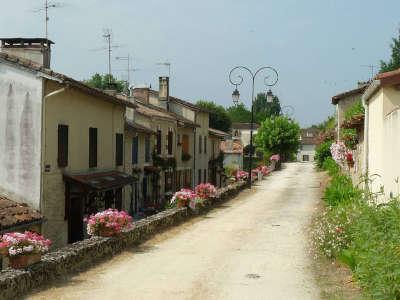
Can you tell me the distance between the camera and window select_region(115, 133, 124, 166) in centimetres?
2572

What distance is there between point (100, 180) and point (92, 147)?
159 cm

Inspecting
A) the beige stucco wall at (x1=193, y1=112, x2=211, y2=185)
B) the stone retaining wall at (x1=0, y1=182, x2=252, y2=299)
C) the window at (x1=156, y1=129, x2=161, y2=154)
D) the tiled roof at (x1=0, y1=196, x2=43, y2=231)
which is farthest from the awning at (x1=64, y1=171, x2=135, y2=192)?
the beige stucco wall at (x1=193, y1=112, x2=211, y2=185)

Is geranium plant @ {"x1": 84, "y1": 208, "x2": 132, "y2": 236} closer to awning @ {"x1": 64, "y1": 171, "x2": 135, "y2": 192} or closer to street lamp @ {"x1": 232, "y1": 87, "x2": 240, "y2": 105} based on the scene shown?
awning @ {"x1": 64, "y1": 171, "x2": 135, "y2": 192}

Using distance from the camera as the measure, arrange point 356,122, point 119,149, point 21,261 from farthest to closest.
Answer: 1. point 119,149
2. point 356,122
3. point 21,261

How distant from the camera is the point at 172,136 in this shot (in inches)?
1474

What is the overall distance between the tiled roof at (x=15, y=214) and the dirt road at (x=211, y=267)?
364cm

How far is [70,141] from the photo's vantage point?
20234 mm

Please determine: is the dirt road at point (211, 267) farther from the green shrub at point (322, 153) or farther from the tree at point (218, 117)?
the tree at point (218, 117)

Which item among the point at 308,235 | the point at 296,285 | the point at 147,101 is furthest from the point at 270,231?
the point at 147,101

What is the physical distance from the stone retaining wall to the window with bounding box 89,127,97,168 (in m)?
5.21

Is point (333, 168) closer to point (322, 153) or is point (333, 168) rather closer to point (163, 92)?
point (163, 92)

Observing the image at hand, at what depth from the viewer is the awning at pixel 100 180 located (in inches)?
775

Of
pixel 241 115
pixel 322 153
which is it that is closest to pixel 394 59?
pixel 322 153

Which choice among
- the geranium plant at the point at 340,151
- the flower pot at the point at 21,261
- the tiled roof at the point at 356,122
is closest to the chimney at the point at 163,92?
the geranium plant at the point at 340,151
